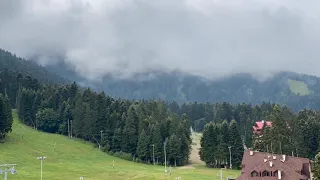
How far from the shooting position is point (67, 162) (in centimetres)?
12725

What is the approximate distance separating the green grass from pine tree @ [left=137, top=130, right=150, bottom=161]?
22.9ft

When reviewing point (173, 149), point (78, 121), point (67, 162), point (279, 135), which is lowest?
point (67, 162)

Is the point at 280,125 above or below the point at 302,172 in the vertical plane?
above

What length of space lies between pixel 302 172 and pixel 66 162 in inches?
2452

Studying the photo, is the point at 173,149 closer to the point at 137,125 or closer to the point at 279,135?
the point at 137,125

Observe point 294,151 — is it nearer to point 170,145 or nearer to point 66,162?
point 170,145

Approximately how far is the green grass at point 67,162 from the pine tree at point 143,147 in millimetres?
6975

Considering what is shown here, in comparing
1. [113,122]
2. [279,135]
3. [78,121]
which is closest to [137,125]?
[113,122]

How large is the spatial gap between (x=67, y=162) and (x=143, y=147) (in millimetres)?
28744

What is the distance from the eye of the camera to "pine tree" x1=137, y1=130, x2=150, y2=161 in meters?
148

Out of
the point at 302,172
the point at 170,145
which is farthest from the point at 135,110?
the point at 302,172

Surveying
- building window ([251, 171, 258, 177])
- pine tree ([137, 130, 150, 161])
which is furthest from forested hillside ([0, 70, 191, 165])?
building window ([251, 171, 258, 177])

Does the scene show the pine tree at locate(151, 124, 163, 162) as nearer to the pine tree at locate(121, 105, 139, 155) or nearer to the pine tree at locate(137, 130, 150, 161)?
the pine tree at locate(137, 130, 150, 161)

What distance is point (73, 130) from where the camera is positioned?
553ft
